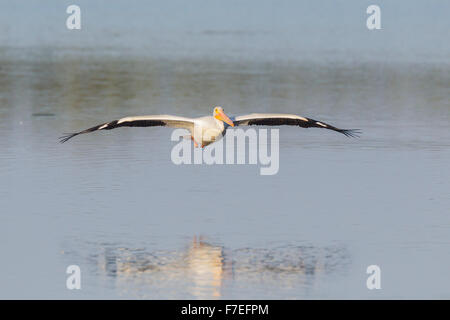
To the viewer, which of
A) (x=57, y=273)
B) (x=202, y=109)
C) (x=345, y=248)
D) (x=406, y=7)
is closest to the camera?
(x=57, y=273)

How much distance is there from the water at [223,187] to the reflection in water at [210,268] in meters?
0.04

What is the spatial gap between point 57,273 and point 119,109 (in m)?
19.8

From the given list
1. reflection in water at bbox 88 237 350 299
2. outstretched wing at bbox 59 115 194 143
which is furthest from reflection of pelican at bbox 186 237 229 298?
outstretched wing at bbox 59 115 194 143

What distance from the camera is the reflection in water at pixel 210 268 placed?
18703mm

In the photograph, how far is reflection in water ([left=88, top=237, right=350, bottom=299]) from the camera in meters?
18.7

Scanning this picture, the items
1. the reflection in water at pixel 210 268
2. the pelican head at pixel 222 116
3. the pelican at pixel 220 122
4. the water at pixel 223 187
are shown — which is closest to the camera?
the reflection in water at pixel 210 268

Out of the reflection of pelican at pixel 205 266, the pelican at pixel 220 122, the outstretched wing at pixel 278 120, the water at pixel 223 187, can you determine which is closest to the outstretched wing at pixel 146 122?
the pelican at pixel 220 122

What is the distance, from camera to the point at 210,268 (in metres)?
19.6

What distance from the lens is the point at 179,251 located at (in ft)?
67.6

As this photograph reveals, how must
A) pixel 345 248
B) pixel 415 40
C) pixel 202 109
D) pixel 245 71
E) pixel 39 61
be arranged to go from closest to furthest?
pixel 345 248 < pixel 202 109 < pixel 245 71 < pixel 39 61 < pixel 415 40

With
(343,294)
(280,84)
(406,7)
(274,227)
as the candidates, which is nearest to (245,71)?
(280,84)

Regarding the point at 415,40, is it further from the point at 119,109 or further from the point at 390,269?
the point at 390,269

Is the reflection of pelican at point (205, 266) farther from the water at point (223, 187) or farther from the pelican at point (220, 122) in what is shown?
the pelican at point (220, 122)

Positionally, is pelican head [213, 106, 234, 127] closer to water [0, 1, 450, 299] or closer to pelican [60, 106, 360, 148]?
pelican [60, 106, 360, 148]
